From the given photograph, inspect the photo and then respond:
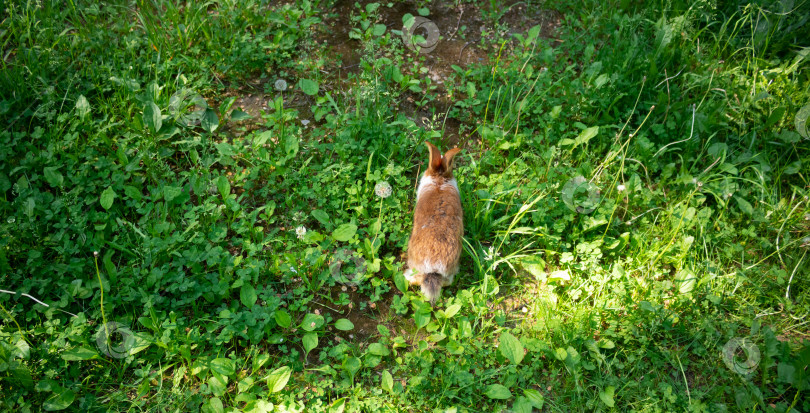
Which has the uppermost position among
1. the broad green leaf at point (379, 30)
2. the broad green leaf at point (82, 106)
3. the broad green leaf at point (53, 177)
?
the broad green leaf at point (379, 30)

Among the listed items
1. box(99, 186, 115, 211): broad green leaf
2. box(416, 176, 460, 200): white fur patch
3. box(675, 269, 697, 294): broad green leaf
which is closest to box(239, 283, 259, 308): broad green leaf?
box(99, 186, 115, 211): broad green leaf

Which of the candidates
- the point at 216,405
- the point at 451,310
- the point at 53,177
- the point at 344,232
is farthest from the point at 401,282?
the point at 53,177

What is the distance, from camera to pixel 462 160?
3.77m

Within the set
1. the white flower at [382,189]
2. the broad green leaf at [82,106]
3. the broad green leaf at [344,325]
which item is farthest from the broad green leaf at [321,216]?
the broad green leaf at [82,106]

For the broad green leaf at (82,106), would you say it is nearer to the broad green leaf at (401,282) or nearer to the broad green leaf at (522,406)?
the broad green leaf at (401,282)

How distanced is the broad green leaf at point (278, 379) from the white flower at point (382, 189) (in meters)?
1.30

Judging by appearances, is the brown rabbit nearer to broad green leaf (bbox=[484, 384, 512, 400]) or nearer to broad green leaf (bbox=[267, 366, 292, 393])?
broad green leaf (bbox=[484, 384, 512, 400])

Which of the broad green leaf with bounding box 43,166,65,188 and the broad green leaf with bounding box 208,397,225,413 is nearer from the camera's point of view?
the broad green leaf with bounding box 208,397,225,413

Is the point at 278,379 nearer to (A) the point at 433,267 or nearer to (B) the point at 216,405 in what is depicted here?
(B) the point at 216,405

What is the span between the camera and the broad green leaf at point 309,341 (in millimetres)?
2703

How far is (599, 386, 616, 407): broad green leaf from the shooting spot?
A: 2590mm

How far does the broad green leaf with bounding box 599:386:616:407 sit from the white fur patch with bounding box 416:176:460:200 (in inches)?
58.9

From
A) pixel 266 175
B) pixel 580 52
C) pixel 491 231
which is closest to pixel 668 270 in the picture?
pixel 491 231

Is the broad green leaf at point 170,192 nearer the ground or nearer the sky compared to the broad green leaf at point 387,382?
nearer the sky
